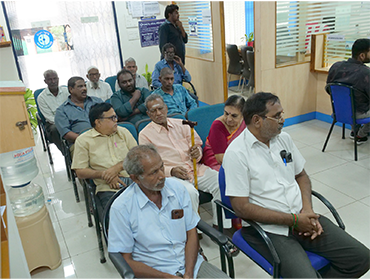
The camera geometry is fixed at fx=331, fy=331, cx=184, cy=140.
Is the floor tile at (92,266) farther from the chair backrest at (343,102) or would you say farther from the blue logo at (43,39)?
the blue logo at (43,39)

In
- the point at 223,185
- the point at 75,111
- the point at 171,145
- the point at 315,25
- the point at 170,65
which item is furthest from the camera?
the point at 315,25

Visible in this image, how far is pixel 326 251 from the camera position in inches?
73.2

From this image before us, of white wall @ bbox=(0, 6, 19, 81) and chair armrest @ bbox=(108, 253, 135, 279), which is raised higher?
white wall @ bbox=(0, 6, 19, 81)

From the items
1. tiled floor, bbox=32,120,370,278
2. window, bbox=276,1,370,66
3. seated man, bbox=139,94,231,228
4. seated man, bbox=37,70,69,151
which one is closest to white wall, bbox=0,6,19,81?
seated man, bbox=37,70,69,151

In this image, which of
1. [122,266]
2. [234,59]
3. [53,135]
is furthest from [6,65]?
[122,266]

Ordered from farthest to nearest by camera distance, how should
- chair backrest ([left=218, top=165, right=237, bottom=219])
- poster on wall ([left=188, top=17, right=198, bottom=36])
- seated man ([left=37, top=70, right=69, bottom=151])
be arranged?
poster on wall ([left=188, top=17, right=198, bottom=36]) < seated man ([left=37, top=70, right=69, bottom=151]) < chair backrest ([left=218, top=165, right=237, bottom=219])

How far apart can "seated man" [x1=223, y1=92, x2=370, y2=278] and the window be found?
339cm

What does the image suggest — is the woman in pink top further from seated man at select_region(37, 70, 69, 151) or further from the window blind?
the window blind

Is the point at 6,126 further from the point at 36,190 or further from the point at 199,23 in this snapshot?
the point at 199,23

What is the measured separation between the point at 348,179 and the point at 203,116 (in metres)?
1.74

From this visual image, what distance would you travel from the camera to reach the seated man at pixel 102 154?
8.74ft

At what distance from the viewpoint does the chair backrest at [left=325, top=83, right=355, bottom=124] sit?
12.2ft

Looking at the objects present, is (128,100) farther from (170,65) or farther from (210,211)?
(210,211)

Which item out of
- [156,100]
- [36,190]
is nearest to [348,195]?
[156,100]
